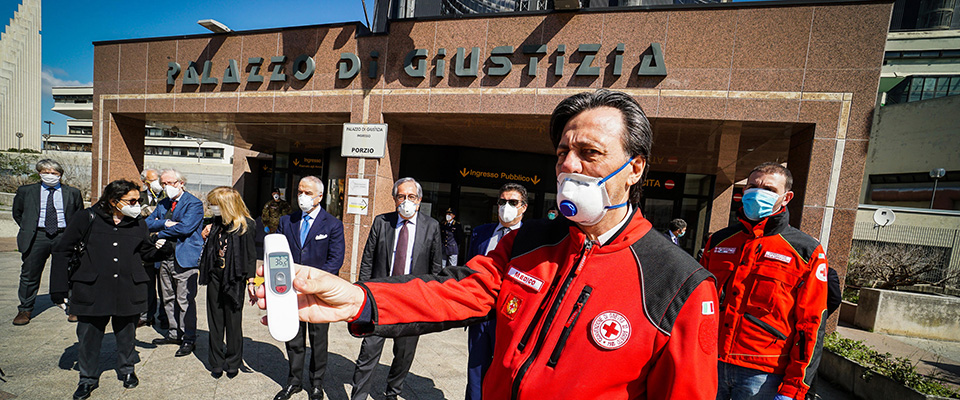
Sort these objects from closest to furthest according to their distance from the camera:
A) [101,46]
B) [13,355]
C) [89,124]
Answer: [13,355], [101,46], [89,124]

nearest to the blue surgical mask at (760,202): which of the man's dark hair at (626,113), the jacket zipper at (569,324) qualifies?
the man's dark hair at (626,113)

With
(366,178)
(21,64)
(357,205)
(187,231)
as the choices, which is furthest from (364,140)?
(21,64)

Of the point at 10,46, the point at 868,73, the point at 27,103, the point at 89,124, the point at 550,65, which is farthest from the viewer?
the point at 89,124

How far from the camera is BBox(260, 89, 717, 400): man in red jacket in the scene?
1053 mm

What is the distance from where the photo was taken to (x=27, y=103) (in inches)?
799

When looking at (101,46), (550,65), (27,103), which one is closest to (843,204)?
(550,65)

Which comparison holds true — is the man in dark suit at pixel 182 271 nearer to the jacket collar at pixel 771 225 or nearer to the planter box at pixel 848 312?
the jacket collar at pixel 771 225

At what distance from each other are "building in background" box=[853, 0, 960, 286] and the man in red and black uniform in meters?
11.0

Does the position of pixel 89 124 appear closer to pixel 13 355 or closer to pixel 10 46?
pixel 10 46

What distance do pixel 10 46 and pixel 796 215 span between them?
23422 mm

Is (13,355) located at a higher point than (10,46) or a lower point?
lower

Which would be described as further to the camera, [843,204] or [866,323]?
[866,323]

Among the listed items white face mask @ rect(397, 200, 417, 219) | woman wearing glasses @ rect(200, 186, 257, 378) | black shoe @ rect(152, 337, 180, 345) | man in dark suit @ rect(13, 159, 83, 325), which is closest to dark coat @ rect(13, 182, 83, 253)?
man in dark suit @ rect(13, 159, 83, 325)

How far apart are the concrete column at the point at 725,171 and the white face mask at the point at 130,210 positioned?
803 cm
